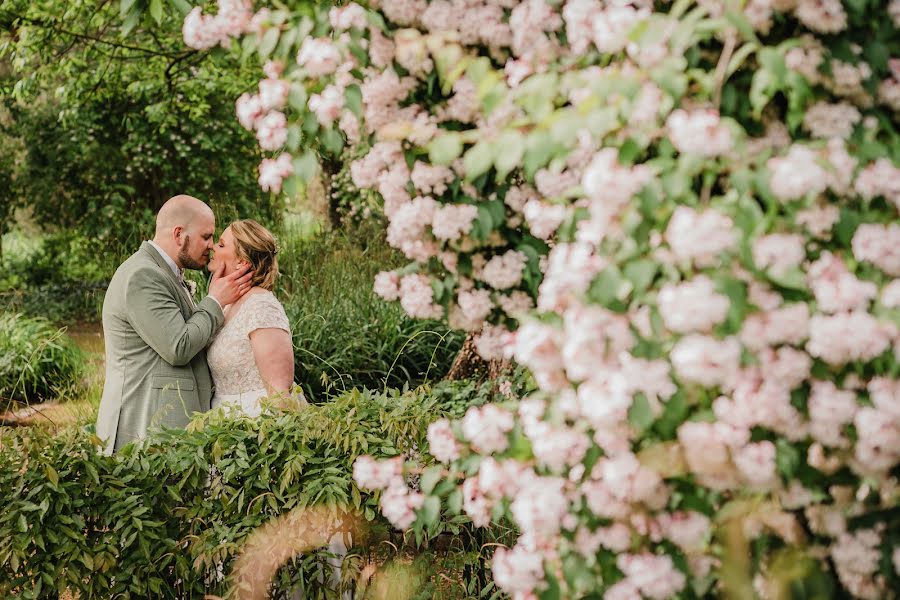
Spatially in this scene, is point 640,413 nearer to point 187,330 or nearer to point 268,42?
point 268,42

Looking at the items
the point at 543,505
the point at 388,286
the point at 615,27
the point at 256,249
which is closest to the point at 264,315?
the point at 256,249

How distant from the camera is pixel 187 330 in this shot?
4191 millimetres

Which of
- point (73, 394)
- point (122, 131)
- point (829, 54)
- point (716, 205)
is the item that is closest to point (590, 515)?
point (716, 205)

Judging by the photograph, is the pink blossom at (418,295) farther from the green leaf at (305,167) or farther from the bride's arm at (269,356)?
the bride's arm at (269,356)

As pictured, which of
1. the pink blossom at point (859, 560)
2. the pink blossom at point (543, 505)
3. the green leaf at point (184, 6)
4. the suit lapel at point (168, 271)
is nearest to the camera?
the pink blossom at point (859, 560)

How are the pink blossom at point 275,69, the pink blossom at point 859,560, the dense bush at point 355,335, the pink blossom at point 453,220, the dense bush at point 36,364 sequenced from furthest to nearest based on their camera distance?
the dense bush at point 36,364 < the dense bush at point 355,335 < the pink blossom at point 275,69 < the pink blossom at point 453,220 < the pink blossom at point 859,560

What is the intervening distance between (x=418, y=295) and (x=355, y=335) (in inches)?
191

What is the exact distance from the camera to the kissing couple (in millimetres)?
4199

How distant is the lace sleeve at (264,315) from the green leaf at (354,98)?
8.25ft

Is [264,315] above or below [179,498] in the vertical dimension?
below

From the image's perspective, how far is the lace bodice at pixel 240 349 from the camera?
174 inches

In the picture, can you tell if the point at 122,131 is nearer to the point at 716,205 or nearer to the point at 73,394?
the point at 73,394

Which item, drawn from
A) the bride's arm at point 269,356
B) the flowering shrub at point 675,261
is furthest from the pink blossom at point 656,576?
the bride's arm at point 269,356

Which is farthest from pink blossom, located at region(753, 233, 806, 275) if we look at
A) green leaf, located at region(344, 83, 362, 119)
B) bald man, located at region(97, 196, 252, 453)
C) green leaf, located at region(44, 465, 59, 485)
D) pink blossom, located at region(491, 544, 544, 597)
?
bald man, located at region(97, 196, 252, 453)
